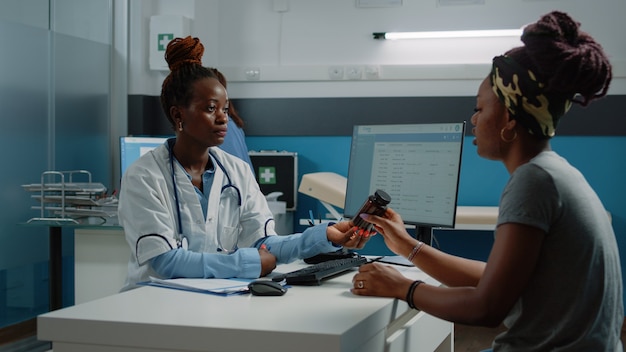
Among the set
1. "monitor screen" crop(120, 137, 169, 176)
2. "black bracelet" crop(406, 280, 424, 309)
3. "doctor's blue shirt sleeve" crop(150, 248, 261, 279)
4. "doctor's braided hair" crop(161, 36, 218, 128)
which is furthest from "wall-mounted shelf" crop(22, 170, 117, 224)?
"black bracelet" crop(406, 280, 424, 309)

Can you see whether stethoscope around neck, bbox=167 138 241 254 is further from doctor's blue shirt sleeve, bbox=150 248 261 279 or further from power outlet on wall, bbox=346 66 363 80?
power outlet on wall, bbox=346 66 363 80

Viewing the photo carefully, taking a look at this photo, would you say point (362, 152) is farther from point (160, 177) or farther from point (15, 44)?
point (15, 44)

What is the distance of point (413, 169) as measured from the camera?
7.08 feet

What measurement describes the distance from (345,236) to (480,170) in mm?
2679

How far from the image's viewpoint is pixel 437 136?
2.13 meters

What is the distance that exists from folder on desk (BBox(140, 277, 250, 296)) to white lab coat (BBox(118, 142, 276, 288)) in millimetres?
92

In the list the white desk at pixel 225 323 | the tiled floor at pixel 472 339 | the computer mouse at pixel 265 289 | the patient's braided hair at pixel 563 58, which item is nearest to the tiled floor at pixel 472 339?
the tiled floor at pixel 472 339

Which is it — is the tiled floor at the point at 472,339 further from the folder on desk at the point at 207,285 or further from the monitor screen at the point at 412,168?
the folder on desk at the point at 207,285

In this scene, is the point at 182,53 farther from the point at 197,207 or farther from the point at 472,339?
the point at 472,339

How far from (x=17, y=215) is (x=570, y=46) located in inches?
127

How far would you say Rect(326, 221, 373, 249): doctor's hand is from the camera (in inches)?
76.2

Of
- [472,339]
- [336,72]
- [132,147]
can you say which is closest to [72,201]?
[132,147]

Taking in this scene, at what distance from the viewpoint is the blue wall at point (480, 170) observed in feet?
14.1

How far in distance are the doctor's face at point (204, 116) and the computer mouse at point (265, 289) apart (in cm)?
56
